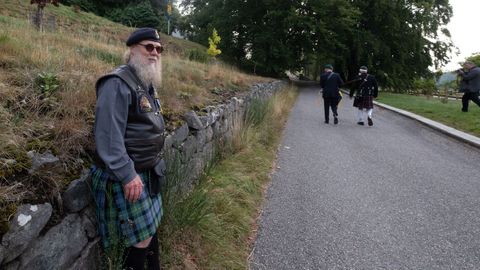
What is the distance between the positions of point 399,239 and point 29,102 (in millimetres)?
3920

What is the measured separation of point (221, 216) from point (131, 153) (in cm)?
194

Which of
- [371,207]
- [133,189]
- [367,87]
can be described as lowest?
[371,207]

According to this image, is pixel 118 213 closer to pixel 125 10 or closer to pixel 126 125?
pixel 126 125

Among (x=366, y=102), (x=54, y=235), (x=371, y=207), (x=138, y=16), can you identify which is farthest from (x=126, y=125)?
(x=138, y=16)

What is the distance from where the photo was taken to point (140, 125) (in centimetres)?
244

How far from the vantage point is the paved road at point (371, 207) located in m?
3.83

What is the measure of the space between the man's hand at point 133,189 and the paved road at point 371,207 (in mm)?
1716

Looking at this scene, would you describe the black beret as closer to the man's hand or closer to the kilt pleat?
the man's hand

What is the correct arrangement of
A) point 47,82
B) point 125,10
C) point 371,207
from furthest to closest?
1. point 125,10
2. point 371,207
3. point 47,82

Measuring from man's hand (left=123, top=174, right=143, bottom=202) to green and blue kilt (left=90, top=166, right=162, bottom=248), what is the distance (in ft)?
0.34

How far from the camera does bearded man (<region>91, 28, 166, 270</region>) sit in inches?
87.6

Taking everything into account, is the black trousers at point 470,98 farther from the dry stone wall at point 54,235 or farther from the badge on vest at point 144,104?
the badge on vest at point 144,104

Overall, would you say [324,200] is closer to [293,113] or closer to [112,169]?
[112,169]

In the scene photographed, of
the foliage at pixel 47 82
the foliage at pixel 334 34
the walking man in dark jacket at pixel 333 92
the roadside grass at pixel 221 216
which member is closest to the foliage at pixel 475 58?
the foliage at pixel 334 34
